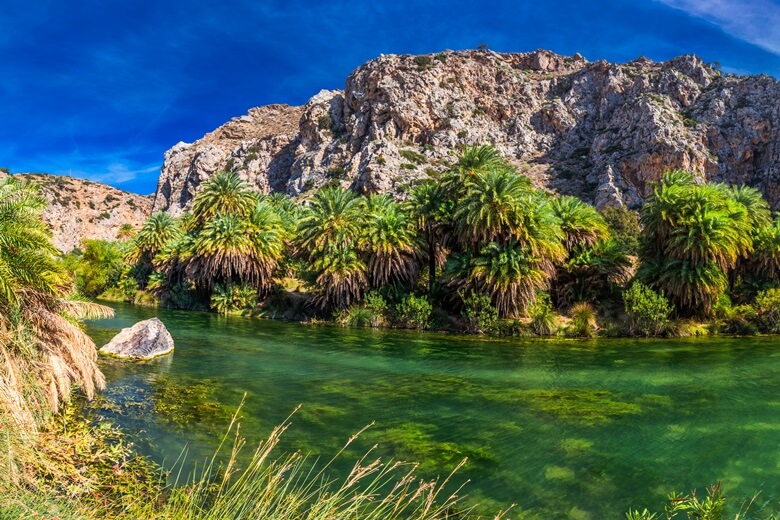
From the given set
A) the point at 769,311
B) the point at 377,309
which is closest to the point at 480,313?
the point at 377,309

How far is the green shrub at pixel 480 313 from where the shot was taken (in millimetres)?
32969

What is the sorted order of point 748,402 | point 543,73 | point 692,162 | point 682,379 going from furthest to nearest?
point 543,73 → point 692,162 → point 682,379 → point 748,402

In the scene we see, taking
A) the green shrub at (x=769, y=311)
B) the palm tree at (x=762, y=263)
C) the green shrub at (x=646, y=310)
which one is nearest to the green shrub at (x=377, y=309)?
the green shrub at (x=646, y=310)

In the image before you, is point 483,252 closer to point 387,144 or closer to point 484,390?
point 484,390

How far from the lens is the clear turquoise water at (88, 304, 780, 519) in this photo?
9703 millimetres

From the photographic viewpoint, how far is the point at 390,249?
37.4 meters

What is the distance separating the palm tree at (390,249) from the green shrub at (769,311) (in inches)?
936

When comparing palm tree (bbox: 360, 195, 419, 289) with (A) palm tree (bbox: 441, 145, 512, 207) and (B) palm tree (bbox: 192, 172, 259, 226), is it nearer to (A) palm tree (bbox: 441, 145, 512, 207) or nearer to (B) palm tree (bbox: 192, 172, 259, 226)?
(A) palm tree (bbox: 441, 145, 512, 207)

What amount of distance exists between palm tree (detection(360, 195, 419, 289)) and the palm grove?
0.12 metres

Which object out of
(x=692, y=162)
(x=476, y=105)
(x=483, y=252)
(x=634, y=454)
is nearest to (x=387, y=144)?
(x=476, y=105)

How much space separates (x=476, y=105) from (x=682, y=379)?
106 metres

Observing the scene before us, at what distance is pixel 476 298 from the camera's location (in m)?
33.4

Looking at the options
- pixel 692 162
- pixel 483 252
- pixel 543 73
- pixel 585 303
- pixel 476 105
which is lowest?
pixel 585 303

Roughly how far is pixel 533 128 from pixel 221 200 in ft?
278
